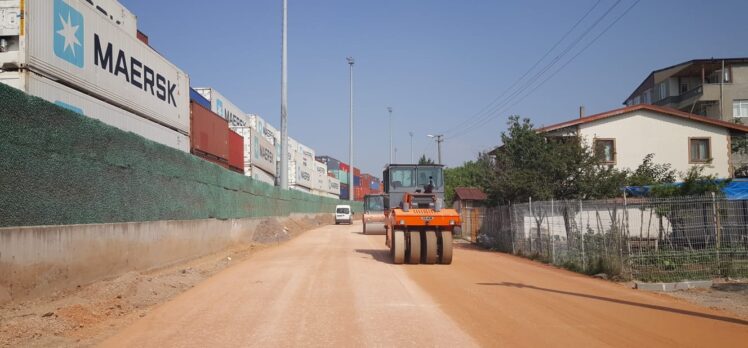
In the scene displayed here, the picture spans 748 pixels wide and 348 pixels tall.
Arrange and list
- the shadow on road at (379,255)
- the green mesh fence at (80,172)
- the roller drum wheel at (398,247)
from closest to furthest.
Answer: the green mesh fence at (80,172) < the roller drum wheel at (398,247) < the shadow on road at (379,255)

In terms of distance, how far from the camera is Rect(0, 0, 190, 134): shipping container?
10633 mm

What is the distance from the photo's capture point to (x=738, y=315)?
880cm

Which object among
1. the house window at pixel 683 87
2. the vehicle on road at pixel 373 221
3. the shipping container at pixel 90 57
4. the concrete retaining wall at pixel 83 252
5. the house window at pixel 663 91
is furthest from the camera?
the house window at pixel 663 91

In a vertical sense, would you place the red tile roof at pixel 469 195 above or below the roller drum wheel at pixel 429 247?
above

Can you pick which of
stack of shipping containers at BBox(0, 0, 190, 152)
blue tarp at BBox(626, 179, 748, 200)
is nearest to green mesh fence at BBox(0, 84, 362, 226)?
stack of shipping containers at BBox(0, 0, 190, 152)

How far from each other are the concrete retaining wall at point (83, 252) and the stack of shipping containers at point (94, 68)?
A: 10.1 ft

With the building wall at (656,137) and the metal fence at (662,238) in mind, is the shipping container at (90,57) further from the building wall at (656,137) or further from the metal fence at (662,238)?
the building wall at (656,137)

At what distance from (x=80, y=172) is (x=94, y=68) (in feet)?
16.1

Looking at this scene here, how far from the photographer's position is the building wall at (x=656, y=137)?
2998 centimetres

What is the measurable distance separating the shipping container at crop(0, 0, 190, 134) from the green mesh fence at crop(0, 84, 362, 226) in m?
1.95

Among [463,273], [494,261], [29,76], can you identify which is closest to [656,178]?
[494,261]

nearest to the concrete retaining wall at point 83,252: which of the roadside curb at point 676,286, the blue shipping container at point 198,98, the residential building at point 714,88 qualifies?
the roadside curb at point 676,286

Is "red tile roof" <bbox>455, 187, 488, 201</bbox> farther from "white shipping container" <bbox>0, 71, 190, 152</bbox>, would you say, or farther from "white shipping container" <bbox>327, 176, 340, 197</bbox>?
"white shipping container" <bbox>327, 176, 340, 197</bbox>

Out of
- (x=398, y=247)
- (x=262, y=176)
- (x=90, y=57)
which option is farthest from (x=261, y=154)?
(x=90, y=57)
